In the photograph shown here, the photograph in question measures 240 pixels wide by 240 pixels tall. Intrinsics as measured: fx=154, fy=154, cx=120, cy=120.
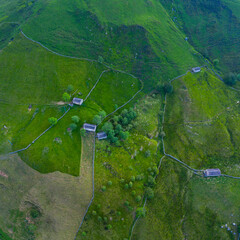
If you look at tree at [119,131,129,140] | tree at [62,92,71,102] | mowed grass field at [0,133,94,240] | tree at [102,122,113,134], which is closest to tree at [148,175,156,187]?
tree at [119,131,129,140]

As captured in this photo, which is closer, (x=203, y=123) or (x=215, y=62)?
(x=203, y=123)

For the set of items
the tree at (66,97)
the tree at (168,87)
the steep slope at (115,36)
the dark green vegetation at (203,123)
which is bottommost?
the dark green vegetation at (203,123)

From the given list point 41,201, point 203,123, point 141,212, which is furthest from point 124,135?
point 203,123

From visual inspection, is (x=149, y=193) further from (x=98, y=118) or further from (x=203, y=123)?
(x=203, y=123)

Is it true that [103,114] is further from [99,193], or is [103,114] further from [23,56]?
[23,56]

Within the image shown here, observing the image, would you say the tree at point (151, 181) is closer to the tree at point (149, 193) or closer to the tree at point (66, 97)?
the tree at point (149, 193)

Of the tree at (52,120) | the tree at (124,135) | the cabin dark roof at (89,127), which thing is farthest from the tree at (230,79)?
the tree at (52,120)
